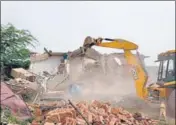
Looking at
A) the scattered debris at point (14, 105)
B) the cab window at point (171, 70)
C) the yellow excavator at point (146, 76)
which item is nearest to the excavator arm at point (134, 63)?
the yellow excavator at point (146, 76)

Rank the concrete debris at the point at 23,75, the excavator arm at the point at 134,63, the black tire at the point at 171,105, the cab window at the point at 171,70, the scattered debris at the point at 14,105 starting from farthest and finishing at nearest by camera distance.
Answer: the concrete debris at the point at 23,75, the excavator arm at the point at 134,63, the cab window at the point at 171,70, the black tire at the point at 171,105, the scattered debris at the point at 14,105

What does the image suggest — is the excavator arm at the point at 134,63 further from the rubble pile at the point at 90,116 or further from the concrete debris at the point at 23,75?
A: the concrete debris at the point at 23,75

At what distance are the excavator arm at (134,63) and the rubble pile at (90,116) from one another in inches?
109

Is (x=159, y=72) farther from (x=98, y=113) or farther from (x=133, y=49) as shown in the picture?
(x=98, y=113)

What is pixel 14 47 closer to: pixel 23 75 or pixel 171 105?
pixel 23 75

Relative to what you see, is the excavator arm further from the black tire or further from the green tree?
the green tree

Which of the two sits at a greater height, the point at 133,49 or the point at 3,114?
the point at 133,49

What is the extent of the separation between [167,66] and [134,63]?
1.13 m

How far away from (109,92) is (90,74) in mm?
3077

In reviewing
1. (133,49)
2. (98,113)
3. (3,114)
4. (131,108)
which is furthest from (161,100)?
(3,114)

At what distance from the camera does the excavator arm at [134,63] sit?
43.9 feet

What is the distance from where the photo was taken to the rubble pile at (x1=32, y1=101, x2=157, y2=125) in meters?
8.73

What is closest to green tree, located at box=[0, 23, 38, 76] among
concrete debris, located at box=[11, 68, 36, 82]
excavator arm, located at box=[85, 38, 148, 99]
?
concrete debris, located at box=[11, 68, 36, 82]

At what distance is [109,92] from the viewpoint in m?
15.7
